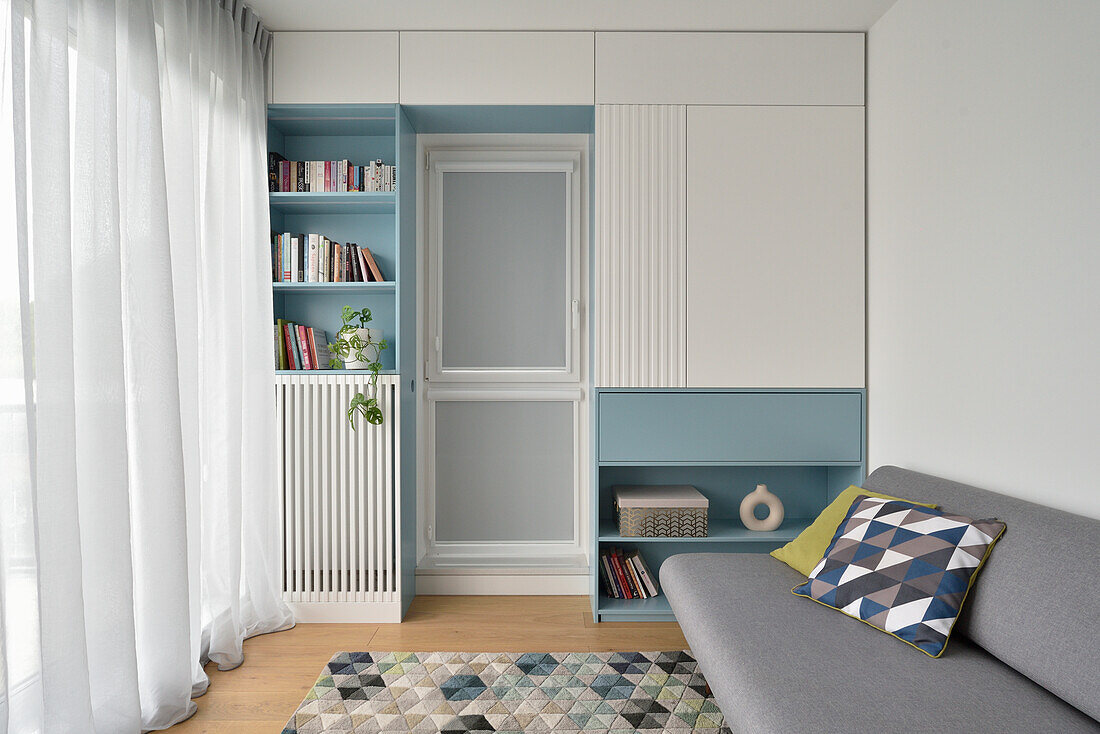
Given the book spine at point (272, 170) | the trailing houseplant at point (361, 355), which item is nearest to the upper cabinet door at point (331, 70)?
the book spine at point (272, 170)

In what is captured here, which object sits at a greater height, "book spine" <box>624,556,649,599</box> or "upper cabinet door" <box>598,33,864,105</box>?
"upper cabinet door" <box>598,33,864,105</box>

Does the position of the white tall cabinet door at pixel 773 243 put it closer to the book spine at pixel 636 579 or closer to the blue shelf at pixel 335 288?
the book spine at pixel 636 579

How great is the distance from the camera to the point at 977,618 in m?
1.63

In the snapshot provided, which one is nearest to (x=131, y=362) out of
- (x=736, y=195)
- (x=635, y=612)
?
(x=635, y=612)

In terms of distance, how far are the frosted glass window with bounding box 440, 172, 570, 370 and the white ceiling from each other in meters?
0.76

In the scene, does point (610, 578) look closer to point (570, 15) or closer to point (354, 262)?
point (354, 262)

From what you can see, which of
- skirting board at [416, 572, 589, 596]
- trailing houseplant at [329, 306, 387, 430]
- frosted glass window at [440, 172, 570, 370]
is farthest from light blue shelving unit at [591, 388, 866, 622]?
trailing houseplant at [329, 306, 387, 430]

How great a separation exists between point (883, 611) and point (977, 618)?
0.69 ft

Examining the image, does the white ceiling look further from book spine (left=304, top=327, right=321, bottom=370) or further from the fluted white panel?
book spine (left=304, top=327, right=321, bottom=370)

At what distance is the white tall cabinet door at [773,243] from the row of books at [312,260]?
1498 mm

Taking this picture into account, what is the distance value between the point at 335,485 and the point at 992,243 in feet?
8.55

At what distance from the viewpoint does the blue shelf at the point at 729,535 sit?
2867 millimetres

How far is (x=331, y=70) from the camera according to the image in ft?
9.28

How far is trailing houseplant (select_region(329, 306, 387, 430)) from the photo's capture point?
2818mm
